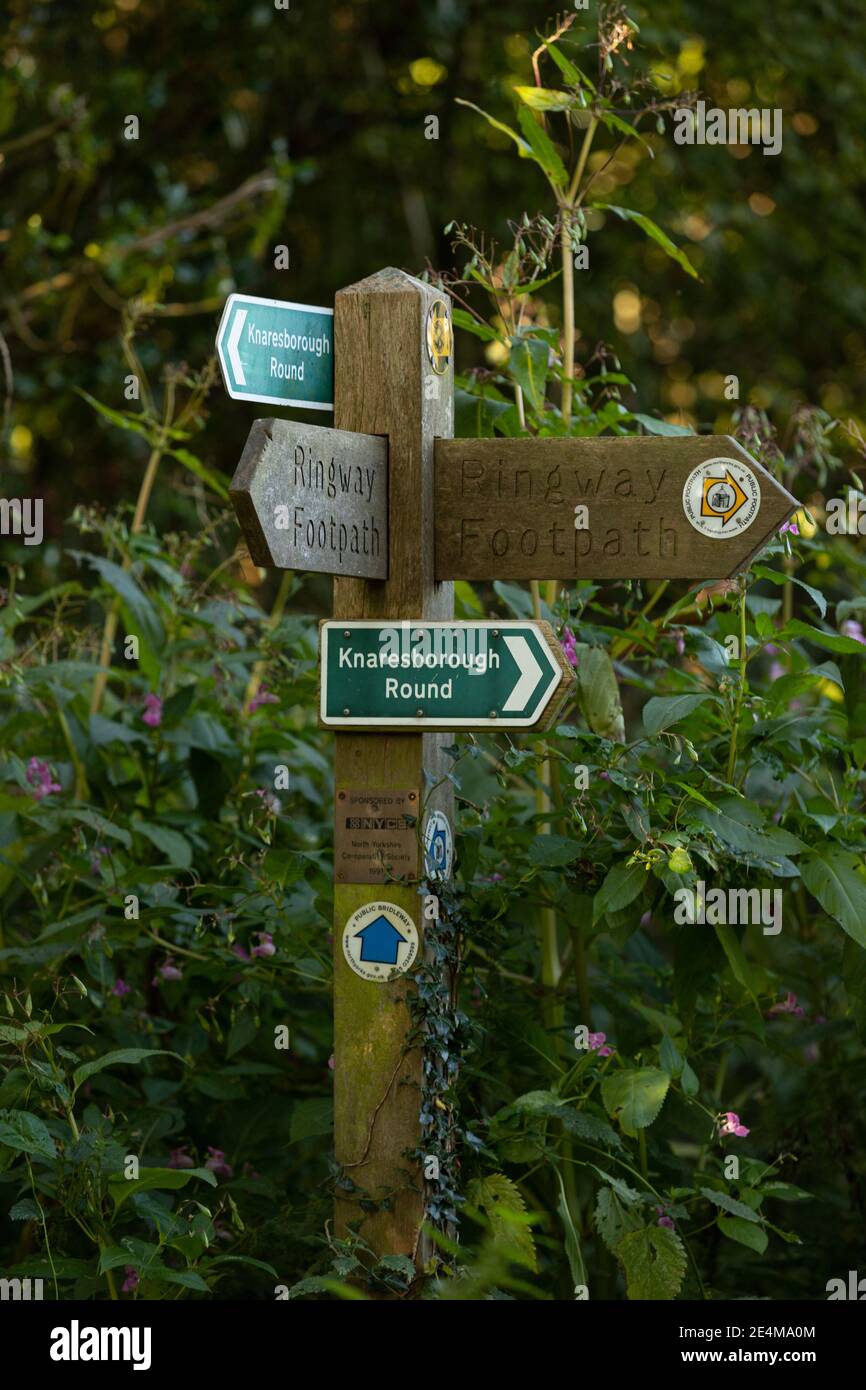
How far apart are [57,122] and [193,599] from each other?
9.42 feet

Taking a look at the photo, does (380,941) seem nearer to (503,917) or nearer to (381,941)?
(381,941)

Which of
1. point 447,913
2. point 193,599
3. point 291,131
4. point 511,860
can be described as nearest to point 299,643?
point 193,599

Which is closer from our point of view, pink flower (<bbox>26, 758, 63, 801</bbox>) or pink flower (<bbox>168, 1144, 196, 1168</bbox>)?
pink flower (<bbox>168, 1144, 196, 1168</bbox>)

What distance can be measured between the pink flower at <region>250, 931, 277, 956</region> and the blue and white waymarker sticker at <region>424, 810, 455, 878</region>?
0.41 metres

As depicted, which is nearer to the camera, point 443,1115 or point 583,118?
point 443,1115

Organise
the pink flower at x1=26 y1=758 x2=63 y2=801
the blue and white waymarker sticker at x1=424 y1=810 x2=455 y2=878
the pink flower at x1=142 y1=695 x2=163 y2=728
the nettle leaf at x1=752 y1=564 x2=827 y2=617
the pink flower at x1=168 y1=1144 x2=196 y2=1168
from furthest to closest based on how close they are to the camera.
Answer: the pink flower at x1=142 y1=695 x2=163 y2=728 < the pink flower at x1=26 y1=758 x2=63 y2=801 < the pink flower at x1=168 y1=1144 x2=196 y2=1168 < the nettle leaf at x1=752 y1=564 x2=827 y2=617 < the blue and white waymarker sticker at x1=424 y1=810 x2=455 y2=878

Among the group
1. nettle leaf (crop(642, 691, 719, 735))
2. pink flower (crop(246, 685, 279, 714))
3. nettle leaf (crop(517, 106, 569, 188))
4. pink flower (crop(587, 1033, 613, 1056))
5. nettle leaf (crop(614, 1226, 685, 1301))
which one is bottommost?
nettle leaf (crop(614, 1226, 685, 1301))

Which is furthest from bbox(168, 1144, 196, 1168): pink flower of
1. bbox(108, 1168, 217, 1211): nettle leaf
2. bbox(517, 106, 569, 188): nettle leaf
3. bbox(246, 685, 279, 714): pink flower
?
bbox(517, 106, 569, 188): nettle leaf

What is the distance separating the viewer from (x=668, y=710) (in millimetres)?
2451

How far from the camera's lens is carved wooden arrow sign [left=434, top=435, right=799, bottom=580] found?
2285 millimetres

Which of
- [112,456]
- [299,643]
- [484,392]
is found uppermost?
[112,456]

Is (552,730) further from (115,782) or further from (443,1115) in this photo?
(115,782)

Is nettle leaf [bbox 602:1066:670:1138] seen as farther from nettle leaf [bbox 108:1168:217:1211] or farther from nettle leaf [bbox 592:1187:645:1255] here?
nettle leaf [bbox 108:1168:217:1211]

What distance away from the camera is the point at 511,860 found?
280 cm
